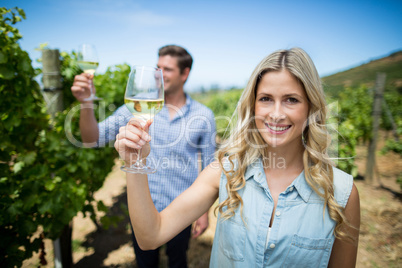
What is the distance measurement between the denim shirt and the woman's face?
0.26m

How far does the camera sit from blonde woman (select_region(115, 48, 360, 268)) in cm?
129

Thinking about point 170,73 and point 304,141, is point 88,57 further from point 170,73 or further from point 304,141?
point 304,141

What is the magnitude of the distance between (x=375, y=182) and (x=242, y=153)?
6.55m

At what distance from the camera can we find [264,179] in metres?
1.43

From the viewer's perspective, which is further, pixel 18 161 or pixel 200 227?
pixel 200 227

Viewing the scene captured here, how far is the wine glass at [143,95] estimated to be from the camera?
1.10 m

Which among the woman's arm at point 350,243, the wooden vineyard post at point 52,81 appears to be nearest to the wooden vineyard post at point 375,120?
the woman's arm at point 350,243

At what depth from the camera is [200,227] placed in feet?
8.61

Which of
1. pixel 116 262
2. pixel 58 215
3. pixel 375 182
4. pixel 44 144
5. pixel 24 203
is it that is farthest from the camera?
pixel 375 182

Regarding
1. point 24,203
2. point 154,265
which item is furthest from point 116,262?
point 24,203

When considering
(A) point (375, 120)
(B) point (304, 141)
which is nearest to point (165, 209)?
(B) point (304, 141)

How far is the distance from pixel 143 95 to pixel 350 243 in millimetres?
1357

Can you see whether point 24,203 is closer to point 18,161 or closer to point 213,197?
point 18,161

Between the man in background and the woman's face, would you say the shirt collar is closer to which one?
the woman's face
